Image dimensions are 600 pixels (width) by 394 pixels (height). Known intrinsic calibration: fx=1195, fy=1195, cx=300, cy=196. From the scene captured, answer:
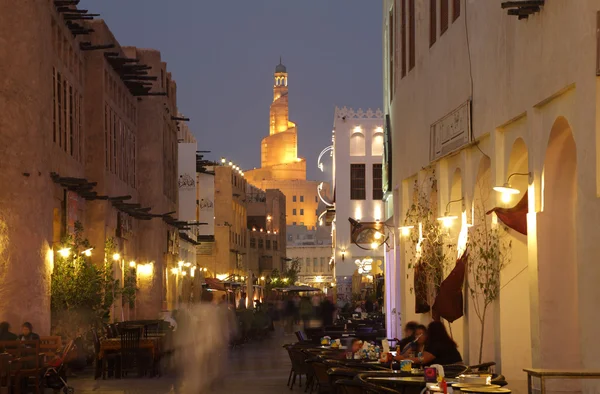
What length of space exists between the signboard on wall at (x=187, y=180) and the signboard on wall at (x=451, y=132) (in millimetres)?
26939

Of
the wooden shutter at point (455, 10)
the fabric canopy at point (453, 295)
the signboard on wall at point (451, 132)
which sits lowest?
the fabric canopy at point (453, 295)

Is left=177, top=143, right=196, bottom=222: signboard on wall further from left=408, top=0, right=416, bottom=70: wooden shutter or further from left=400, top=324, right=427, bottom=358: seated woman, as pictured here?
left=400, top=324, right=427, bottom=358: seated woman

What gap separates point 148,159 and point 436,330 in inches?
1082

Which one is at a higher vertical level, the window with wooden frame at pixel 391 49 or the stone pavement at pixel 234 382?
the window with wooden frame at pixel 391 49

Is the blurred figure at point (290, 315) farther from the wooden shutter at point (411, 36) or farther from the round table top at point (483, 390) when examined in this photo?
the round table top at point (483, 390)

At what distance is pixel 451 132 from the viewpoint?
21094 mm

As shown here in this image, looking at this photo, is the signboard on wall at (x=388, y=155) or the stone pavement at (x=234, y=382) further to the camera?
the signboard on wall at (x=388, y=155)

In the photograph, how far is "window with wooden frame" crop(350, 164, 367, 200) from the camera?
6844 cm

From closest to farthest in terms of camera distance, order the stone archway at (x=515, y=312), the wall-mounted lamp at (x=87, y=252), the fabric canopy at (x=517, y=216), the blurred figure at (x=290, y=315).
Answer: the fabric canopy at (x=517, y=216)
the stone archway at (x=515, y=312)
the wall-mounted lamp at (x=87, y=252)
the blurred figure at (x=290, y=315)

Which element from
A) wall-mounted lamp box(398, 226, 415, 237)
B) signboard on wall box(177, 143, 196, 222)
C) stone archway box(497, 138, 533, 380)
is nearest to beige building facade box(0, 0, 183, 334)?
signboard on wall box(177, 143, 196, 222)

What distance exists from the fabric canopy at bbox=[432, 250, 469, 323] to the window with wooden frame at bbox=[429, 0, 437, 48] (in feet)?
17.3

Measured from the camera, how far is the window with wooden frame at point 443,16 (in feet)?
72.6

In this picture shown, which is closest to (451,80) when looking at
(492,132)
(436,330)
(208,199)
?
(492,132)

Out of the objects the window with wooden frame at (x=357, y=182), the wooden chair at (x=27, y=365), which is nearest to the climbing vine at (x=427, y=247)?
the wooden chair at (x=27, y=365)
